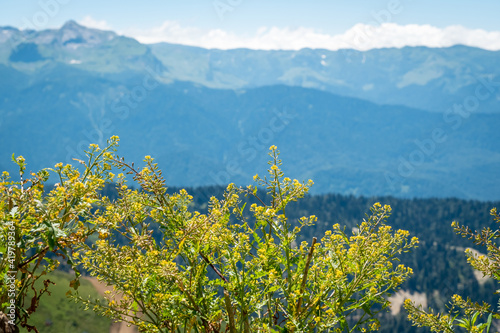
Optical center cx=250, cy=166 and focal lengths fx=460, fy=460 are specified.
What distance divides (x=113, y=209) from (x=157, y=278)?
0.59m

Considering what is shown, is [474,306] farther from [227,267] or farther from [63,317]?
[63,317]

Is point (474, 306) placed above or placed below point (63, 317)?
above

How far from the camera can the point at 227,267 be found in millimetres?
2918

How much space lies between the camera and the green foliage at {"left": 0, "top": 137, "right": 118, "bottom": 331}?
8.34ft

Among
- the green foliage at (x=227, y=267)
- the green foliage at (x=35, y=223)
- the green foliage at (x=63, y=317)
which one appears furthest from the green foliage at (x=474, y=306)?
the green foliage at (x=63, y=317)

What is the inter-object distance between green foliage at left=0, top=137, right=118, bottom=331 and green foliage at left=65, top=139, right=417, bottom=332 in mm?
114

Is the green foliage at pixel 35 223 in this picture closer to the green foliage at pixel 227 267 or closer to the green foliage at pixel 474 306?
the green foliage at pixel 227 267

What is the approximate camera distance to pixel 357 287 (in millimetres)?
2967

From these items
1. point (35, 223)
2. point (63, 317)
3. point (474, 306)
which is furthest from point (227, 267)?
point (63, 317)

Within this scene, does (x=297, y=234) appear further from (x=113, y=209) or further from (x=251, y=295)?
(x=113, y=209)

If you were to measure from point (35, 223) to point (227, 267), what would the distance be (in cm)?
116

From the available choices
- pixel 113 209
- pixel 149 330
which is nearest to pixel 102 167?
pixel 113 209

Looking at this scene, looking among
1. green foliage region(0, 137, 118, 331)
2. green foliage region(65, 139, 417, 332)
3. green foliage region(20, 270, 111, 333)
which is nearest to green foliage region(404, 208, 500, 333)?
green foliage region(65, 139, 417, 332)

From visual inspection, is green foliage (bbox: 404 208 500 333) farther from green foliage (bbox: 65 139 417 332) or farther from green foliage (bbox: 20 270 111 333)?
green foliage (bbox: 20 270 111 333)
